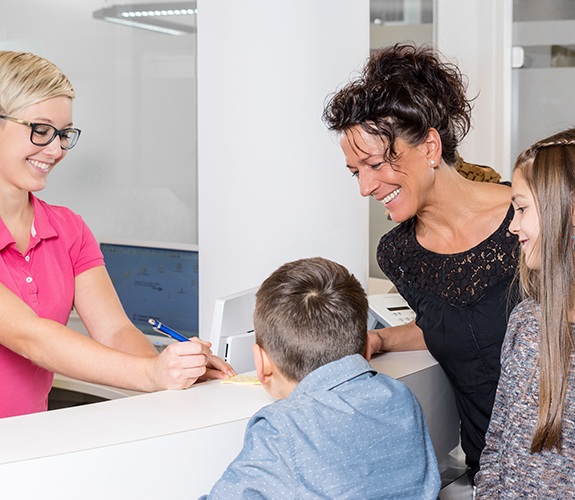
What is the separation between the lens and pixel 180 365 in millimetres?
1523

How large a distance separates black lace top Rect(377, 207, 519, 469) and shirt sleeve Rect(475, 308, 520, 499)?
0.25 m

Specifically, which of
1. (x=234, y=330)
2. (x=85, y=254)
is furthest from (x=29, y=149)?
(x=234, y=330)

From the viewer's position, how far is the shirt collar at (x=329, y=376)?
4.13 ft

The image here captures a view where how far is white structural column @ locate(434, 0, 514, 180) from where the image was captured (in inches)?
134

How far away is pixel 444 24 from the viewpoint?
352 centimetres

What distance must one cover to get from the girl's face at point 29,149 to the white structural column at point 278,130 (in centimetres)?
71

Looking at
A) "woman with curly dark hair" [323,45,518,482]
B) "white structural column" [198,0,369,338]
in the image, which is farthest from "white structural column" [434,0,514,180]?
"woman with curly dark hair" [323,45,518,482]

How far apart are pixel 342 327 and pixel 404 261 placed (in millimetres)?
590

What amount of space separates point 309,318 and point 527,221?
412 mm

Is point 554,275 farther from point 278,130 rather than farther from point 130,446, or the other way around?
point 278,130

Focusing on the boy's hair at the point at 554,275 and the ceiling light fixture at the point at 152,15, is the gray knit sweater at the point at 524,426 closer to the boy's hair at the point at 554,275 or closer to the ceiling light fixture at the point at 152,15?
the boy's hair at the point at 554,275

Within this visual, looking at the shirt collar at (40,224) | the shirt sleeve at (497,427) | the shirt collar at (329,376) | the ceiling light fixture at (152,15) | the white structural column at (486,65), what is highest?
the ceiling light fixture at (152,15)

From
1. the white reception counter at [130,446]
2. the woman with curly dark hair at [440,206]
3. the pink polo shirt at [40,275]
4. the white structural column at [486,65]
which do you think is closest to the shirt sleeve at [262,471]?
the white reception counter at [130,446]

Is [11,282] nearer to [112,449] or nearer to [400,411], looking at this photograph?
[112,449]
